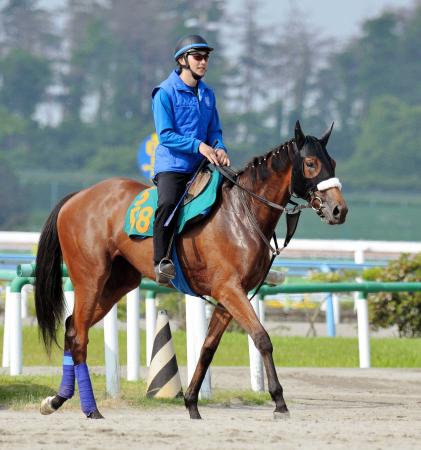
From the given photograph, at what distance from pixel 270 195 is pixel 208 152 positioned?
40 cm

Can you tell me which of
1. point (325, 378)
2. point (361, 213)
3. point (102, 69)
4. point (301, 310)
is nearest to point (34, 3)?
point (102, 69)

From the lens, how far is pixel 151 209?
7.05 metres

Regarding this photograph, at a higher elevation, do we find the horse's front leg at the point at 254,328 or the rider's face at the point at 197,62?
the rider's face at the point at 197,62

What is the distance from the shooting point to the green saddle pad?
22.5 ft

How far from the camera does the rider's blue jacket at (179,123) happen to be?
6945 millimetres

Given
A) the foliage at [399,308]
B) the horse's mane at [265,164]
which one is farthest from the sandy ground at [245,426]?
the foliage at [399,308]

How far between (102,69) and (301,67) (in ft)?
51.4

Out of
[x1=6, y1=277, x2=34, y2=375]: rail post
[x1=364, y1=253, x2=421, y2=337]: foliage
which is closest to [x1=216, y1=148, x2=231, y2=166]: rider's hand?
[x1=6, y1=277, x2=34, y2=375]: rail post

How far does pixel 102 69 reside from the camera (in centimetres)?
8794

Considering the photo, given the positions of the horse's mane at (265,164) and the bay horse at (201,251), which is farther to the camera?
the horse's mane at (265,164)

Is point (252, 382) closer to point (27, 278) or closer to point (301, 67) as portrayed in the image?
point (27, 278)

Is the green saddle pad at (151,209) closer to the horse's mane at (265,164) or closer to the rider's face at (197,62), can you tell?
the horse's mane at (265,164)

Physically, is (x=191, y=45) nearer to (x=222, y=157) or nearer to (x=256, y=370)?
(x=222, y=157)

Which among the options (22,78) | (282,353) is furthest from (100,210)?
(22,78)
